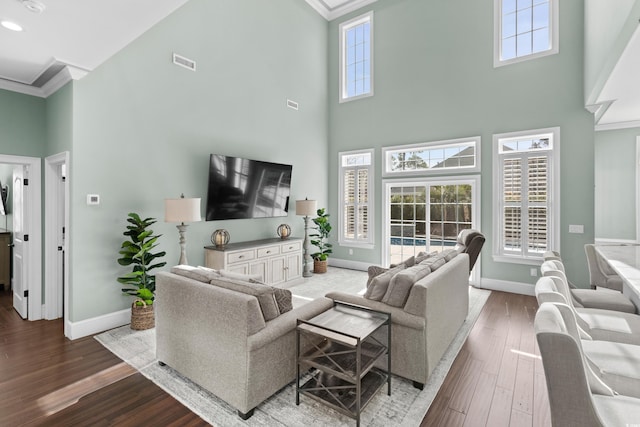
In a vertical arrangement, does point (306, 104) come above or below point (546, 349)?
above

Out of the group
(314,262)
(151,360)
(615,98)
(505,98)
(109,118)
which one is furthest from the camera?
(314,262)

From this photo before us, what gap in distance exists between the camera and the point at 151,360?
2930 millimetres

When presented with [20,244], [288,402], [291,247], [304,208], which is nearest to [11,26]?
[20,244]

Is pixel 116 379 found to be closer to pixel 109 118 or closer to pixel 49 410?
pixel 49 410

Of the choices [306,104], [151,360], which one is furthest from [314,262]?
[151,360]

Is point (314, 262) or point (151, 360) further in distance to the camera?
point (314, 262)

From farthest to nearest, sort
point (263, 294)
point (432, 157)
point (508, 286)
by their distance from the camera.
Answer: point (432, 157), point (508, 286), point (263, 294)

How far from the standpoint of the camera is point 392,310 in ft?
8.34

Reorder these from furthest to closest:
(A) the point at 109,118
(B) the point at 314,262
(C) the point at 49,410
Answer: (B) the point at 314,262
(A) the point at 109,118
(C) the point at 49,410

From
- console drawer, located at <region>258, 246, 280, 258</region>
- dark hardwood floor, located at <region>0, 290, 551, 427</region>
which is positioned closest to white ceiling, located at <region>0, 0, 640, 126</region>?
dark hardwood floor, located at <region>0, 290, 551, 427</region>

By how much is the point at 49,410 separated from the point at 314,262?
4743 mm

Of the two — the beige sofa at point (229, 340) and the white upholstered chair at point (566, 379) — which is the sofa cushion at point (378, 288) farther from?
the white upholstered chair at point (566, 379)

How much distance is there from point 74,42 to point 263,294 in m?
2.83

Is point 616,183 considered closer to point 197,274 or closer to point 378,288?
point 378,288
